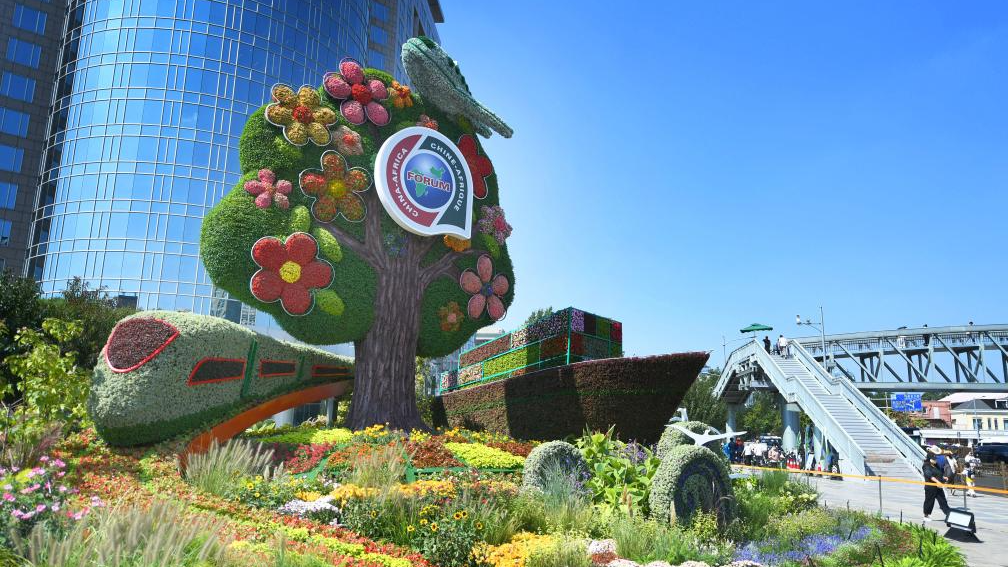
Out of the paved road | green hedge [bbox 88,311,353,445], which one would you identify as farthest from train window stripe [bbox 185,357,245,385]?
the paved road

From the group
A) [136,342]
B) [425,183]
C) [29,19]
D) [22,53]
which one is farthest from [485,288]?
[29,19]

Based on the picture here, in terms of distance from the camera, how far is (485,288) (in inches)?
705

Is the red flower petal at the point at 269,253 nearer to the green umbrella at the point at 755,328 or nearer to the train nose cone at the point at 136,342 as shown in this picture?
the train nose cone at the point at 136,342

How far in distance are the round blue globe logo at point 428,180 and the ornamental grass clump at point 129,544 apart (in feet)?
39.3

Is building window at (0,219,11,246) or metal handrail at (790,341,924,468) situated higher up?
building window at (0,219,11,246)

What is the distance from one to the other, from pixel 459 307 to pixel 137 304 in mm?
32319

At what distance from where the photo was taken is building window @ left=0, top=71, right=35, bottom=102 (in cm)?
4669

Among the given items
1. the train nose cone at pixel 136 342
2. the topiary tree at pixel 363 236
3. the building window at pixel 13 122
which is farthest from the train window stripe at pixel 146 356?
the building window at pixel 13 122

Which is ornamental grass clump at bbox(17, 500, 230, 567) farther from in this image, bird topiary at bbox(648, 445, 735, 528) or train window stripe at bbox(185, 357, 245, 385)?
train window stripe at bbox(185, 357, 245, 385)

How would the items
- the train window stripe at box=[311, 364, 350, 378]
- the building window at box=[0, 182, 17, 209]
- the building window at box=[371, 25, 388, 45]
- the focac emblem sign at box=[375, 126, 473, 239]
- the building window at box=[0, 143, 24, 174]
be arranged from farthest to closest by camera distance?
the building window at box=[371, 25, 388, 45]
the building window at box=[0, 143, 24, 174]
the building window at box=[0, 182, 17, 209]
the train window stripe at box=[311, 364, 350, 378]
the focac emblem sign at box=[375, 126, 473, 239]

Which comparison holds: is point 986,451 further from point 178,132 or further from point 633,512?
point 178,132

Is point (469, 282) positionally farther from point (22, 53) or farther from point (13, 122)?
point (22, 53)

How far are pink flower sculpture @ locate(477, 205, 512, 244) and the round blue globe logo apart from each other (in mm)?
1461

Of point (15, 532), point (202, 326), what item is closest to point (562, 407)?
point (202, 326)
